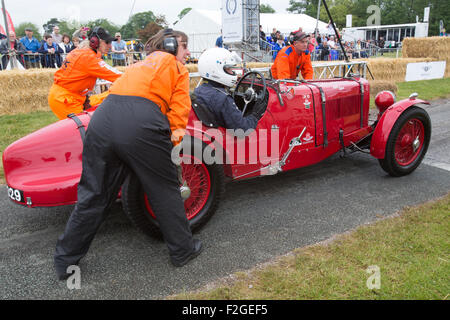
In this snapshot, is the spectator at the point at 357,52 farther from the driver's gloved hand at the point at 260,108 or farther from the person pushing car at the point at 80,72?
the person pushing car at the point at 80,72

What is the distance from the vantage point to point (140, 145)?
2441 mm

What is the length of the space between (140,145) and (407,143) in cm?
347

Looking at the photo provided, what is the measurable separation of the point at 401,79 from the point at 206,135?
13876 mm

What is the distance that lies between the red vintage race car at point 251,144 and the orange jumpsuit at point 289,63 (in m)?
1.27

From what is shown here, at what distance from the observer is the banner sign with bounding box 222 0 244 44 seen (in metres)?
14.0

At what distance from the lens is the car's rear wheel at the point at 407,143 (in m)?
4.27

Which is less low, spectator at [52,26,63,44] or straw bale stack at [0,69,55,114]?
spectator at [52,26,63,44]

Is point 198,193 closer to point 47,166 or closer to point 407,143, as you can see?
point 47,166

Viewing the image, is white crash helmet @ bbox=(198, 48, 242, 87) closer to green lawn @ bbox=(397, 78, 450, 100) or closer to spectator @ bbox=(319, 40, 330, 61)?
green lawn @ bbox=(397, 78, 450, 100)

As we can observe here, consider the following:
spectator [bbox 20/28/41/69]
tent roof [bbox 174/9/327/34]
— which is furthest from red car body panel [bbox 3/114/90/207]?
tent roof [bbox 174/9/327/34]

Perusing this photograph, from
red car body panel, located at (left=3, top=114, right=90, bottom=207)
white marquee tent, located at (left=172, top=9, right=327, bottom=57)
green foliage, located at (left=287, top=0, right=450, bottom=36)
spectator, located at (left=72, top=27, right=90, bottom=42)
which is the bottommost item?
red car body panel, located at (left=3, top=114, right=90, bottom=207)

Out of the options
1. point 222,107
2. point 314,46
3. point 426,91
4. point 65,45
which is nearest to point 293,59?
point 222,107

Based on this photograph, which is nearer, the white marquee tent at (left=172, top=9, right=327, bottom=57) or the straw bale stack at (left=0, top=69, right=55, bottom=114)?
the straw bale stack at (left=0, top=69, right=55, bottom=114)

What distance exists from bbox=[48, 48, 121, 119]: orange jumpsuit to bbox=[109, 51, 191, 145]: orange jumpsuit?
1.67 meters
